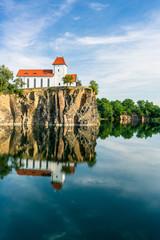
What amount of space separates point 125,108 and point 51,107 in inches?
3035

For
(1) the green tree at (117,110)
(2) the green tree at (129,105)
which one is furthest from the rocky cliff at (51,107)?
(2) the green tree at (129,105)

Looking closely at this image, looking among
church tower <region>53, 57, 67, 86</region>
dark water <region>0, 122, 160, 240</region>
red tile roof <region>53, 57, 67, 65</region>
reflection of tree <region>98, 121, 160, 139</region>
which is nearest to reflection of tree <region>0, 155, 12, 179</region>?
dark water <region>0, 122, 160, 240</region>

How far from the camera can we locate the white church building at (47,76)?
2766 inches

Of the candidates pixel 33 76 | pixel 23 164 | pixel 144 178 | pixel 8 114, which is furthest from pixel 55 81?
pixel 144 178

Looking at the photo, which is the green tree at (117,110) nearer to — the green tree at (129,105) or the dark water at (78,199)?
the green tree at (129,105)

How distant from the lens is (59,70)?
231ft

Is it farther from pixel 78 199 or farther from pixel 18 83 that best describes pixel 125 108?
pixel 78 199

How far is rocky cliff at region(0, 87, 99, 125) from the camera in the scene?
65000mm

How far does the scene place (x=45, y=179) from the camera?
1497 cm

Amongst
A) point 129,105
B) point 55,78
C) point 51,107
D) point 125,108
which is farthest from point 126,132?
point 129,105

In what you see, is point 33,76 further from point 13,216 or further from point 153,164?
point 13,216

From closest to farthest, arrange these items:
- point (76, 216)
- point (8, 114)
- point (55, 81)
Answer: point (76, 216) → point (8, 114) → point (55, 81)

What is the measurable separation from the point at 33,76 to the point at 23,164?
58886 mm

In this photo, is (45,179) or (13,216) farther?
(45,179)
